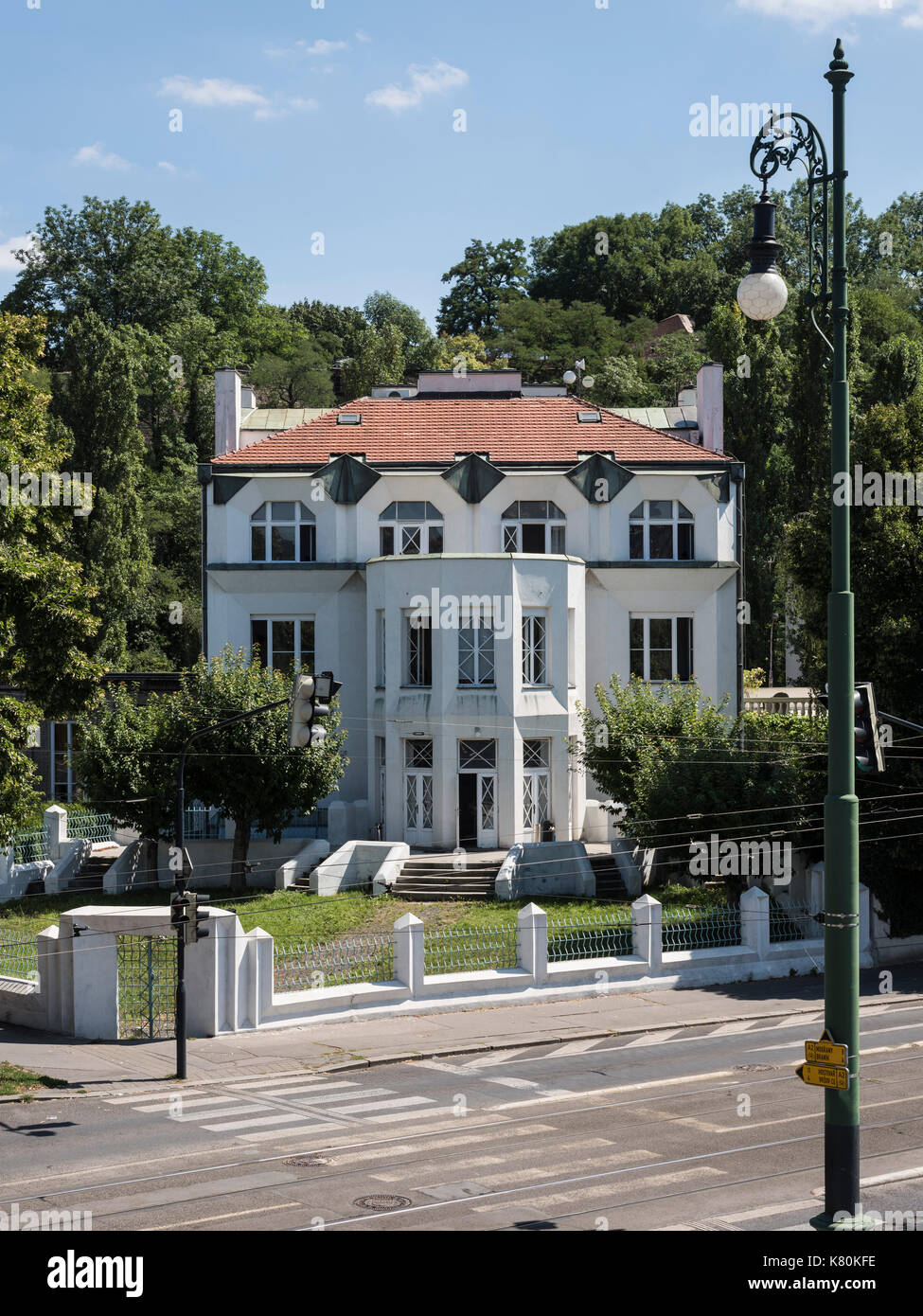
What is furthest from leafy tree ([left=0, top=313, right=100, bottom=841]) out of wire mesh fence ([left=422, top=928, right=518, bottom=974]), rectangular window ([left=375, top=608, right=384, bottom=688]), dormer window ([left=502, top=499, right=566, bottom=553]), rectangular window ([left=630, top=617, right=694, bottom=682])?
rectangular window ([left=630, top=617, right=694, bottom=682])

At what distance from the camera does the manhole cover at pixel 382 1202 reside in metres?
14.6

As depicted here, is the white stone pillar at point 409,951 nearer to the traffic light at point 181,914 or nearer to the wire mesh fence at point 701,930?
the traffic light at point 181,914

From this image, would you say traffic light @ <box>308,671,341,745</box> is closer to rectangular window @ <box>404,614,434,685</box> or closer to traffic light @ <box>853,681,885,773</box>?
traffic light @ <box>853,681,885,773</box>

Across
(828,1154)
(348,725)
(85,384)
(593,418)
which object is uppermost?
(85,384)

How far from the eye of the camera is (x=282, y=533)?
41844 mm

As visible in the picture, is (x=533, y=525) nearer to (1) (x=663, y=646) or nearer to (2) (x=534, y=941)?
(1) (x=663, y=646)

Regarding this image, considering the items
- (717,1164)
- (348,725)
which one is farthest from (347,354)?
(717,1164)

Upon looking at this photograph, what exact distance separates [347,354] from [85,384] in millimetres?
39587

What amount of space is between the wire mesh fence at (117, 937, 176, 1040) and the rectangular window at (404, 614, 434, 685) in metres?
13.1

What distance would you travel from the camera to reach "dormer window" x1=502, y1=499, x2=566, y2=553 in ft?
136

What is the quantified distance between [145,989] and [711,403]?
2723cm

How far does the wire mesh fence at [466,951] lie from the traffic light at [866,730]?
15.2m
